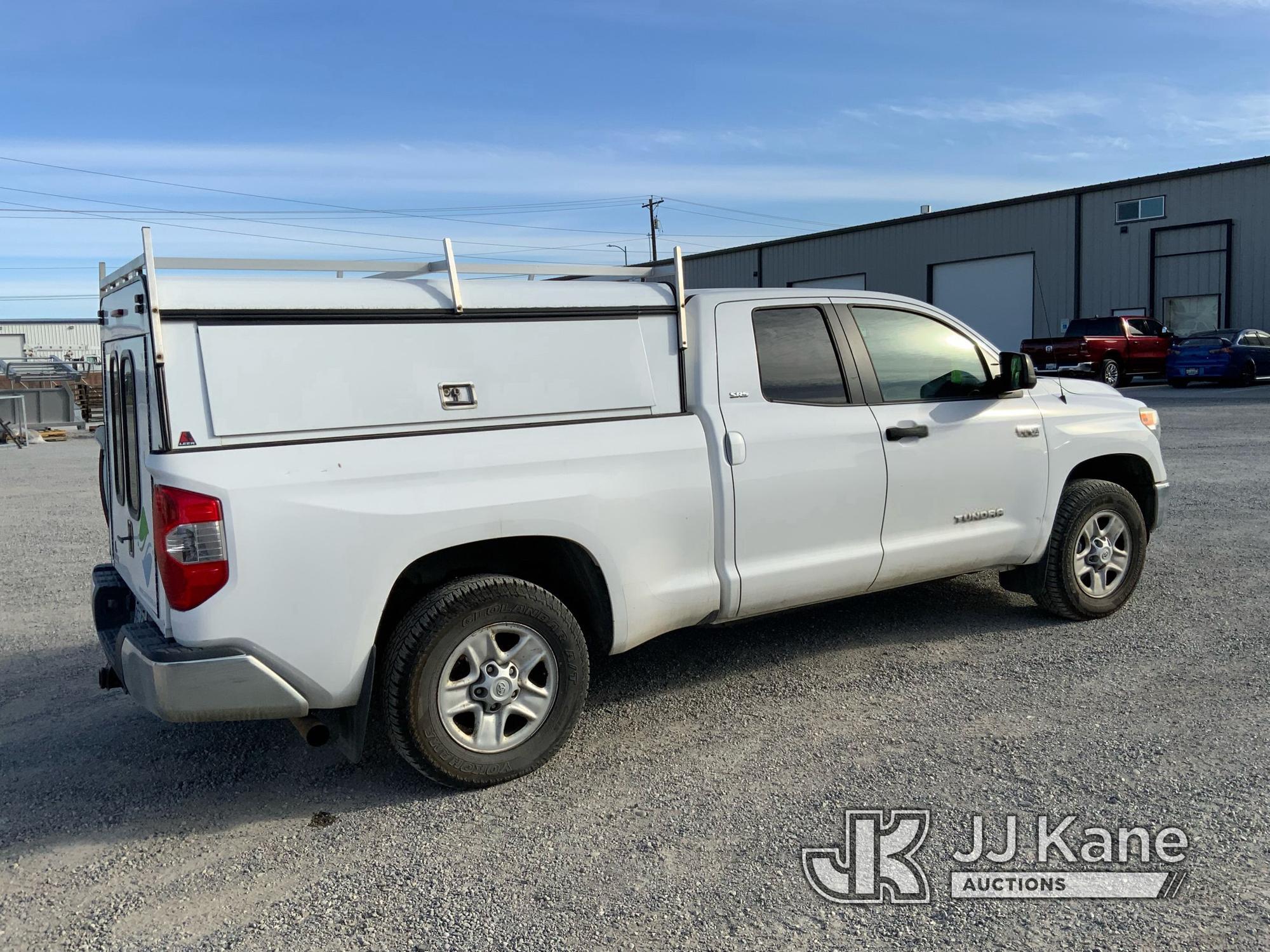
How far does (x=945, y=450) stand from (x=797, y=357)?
935 mm

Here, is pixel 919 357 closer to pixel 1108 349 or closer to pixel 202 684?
pixel 202 684

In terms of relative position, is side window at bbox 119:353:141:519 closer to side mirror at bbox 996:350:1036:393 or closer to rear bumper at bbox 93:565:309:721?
rear bumper at bbox 93:565:309:721

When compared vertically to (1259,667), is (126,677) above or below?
above

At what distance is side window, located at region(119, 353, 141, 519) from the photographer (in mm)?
4008

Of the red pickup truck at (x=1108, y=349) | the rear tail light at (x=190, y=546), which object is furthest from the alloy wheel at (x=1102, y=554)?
the red pickup truck at (x=1108, y=349)

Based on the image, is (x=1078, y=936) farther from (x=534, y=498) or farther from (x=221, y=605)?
(x=221, y=605)

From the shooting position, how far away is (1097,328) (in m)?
26.3

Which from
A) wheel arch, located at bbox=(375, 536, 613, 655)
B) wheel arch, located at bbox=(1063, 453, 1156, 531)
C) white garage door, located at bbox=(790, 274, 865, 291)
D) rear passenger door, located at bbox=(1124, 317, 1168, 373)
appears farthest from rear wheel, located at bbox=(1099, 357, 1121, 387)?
wheel arch, located at bbox=(375, 536, 613, 655)

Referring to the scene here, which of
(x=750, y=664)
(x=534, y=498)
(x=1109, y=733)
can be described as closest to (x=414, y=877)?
(x=534, y=498)

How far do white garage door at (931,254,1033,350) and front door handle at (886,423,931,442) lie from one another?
30.8m

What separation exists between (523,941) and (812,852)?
0.98 meters

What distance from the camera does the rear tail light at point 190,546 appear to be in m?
3.44

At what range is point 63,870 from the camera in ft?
11.4

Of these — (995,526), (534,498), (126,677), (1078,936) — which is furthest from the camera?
(995,526)
